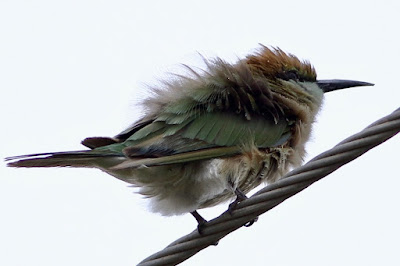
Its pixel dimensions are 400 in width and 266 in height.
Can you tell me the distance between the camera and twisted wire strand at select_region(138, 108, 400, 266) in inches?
108

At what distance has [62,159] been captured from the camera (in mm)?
3709

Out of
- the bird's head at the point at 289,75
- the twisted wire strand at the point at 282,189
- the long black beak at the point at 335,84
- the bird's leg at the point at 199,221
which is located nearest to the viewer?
the twisted wire strand at the point at 282,189

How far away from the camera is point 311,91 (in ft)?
15.1

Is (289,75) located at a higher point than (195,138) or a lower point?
higher

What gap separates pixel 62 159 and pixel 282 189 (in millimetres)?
1166

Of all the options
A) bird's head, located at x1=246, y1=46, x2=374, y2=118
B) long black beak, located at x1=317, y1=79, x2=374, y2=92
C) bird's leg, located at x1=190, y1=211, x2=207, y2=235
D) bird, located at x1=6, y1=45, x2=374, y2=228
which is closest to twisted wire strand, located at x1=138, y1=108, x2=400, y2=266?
bird's leg, located at x1=190, y1=211, x2=207, y2=235

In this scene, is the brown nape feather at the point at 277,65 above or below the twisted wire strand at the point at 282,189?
above

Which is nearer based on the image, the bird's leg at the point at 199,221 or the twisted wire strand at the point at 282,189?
the twisted wire strand at the point at 282,189

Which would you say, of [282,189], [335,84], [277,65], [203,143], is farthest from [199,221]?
[335,84]

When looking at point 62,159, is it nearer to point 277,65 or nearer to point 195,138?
point 195,138

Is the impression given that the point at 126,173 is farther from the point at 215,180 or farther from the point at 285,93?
the point at 285,93

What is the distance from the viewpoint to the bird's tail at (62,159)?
3699 mm

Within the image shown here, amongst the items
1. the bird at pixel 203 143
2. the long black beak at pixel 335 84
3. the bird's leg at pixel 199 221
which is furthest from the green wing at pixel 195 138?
the long black beak at pixel 335 84

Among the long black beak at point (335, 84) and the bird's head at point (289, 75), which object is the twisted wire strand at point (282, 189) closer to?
the bird's head at point (289, 75)
